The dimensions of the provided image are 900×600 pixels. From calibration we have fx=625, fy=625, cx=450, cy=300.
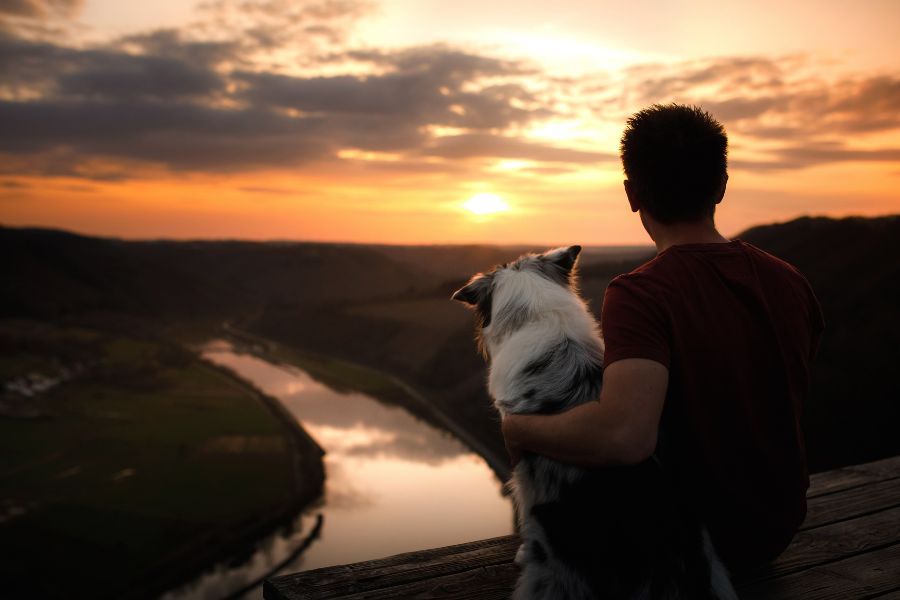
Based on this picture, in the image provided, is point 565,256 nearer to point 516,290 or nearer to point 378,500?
point 516,290

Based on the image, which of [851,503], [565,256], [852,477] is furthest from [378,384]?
[565,256]

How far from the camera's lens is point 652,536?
87.3 inches

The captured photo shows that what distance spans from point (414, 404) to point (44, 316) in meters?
96.0

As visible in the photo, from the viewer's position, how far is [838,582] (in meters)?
3.14

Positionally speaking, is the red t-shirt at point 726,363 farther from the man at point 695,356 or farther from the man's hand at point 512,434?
the man's hand at point 512,434

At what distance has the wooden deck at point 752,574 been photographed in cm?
307

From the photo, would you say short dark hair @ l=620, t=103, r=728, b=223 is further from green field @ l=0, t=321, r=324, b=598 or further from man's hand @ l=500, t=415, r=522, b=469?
green field @ l=0, t=321, r=324, b=598

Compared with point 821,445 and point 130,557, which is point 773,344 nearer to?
point 821,445

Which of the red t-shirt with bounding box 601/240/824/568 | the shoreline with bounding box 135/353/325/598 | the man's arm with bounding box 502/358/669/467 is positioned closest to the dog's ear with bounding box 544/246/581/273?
the red t-shirt with bounding box 601/240/824/568

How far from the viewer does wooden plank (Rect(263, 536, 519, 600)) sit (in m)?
3.11

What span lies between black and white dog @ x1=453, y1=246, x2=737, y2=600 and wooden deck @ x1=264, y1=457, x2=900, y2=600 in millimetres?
844

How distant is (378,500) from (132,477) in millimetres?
23334

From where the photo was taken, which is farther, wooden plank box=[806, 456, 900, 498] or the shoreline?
the shoreline

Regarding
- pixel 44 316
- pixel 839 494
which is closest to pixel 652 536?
pixel 839 494
